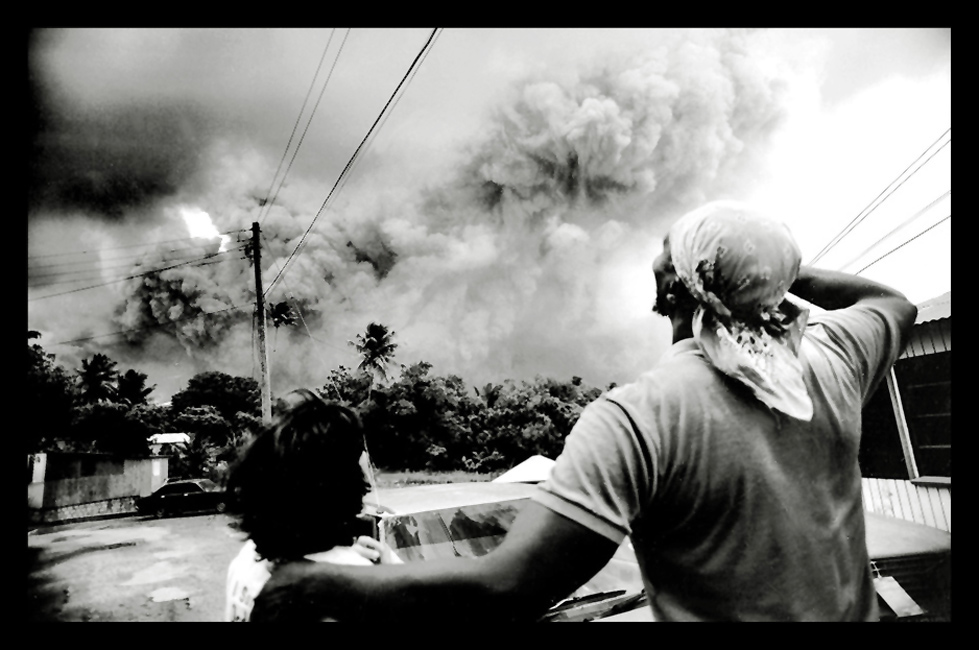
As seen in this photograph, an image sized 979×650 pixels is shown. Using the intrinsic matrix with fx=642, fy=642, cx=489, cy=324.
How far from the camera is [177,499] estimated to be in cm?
214

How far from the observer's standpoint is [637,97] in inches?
89.2

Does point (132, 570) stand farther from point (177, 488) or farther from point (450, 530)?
point (450, 530)

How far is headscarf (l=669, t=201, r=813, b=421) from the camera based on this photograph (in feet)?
4.72

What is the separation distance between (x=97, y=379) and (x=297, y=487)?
112cm

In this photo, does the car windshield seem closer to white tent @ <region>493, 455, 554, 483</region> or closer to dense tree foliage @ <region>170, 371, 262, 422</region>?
white tent @ <region>493, 455, 554, 483</region>

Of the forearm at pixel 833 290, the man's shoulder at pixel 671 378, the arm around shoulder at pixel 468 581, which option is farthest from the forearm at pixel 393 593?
the forearm at pixel 833 290

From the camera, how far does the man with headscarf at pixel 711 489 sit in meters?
1.27

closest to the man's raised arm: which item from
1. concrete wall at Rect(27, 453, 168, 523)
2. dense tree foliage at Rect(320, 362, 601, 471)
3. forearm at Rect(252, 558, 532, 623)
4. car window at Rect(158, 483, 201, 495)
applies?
dense tree foliage at Rect(320, 362, 601, 471)

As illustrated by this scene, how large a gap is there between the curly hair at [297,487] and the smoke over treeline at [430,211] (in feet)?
2.26

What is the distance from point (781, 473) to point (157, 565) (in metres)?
1.88

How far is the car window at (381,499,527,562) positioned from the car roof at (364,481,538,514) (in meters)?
0.02

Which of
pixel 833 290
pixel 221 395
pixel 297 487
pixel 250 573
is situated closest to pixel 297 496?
pixel 297 487
